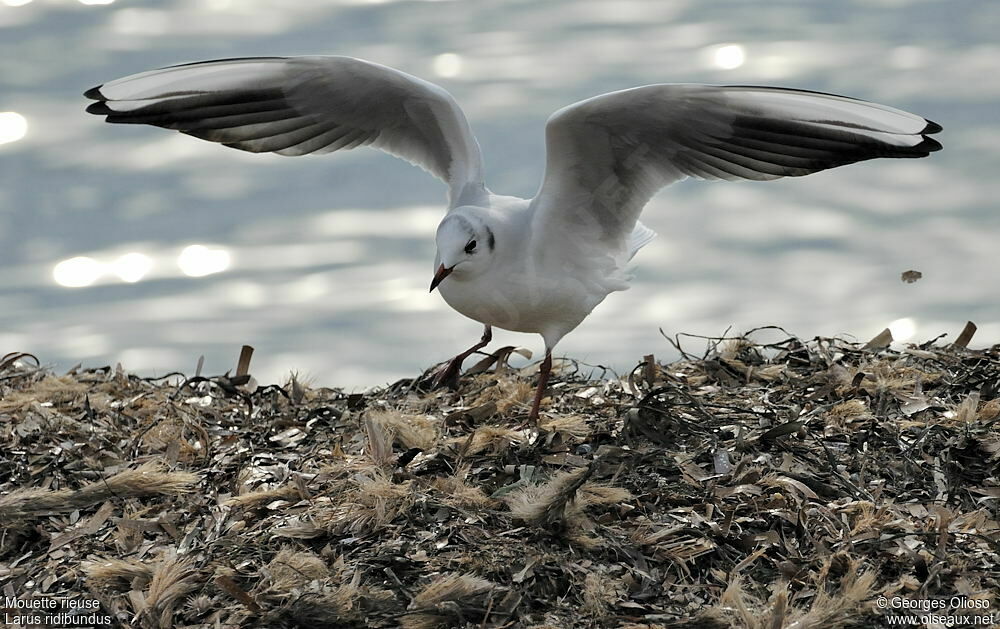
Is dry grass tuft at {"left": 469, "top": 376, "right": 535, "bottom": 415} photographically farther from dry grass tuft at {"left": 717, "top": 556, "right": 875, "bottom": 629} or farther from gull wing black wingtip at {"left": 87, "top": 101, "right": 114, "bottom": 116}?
gull wing black wingtip at {"left": 87, "top": 101, "right": 114, "bottom": 116}

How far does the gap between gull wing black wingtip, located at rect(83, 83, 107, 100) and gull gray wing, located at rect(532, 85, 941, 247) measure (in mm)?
1743

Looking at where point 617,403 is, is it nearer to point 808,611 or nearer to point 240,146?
point 808,611

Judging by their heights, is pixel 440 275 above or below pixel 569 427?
above

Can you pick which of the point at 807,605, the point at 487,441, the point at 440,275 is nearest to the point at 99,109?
the point at 440,275

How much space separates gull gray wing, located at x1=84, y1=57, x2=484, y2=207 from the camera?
433 centimetres

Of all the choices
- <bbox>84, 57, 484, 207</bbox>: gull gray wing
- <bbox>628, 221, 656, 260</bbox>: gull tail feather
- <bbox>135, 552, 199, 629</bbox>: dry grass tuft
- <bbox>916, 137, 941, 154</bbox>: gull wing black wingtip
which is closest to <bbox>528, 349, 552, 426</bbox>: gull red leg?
<bbox>628, 221, 656, 260</bbox>: gull tail feather

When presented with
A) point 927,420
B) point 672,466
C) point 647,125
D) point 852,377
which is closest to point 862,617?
point 672,466

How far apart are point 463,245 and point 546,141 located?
0.57m

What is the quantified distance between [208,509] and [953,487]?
8.51ft

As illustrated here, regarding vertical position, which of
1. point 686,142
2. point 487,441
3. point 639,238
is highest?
point 686,142

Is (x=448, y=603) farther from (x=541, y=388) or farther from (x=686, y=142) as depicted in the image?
(x=686, y=142)

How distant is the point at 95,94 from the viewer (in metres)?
4.18

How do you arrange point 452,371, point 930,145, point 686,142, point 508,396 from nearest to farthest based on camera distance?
point 930,145 < point 686,142 < point 508,396 < point 452,371

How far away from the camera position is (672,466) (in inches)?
150
